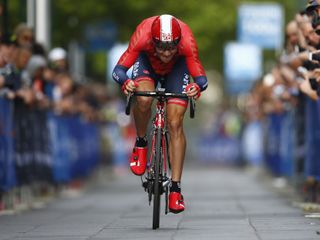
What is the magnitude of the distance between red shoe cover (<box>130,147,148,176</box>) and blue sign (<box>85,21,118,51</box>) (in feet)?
64.4

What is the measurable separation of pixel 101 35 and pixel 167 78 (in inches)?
810

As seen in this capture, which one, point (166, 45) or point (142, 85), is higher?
point (166, 45)

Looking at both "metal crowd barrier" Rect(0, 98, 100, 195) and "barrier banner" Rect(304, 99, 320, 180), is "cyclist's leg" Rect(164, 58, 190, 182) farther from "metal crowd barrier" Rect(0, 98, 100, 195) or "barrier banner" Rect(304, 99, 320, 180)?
"metal crowd barrier" Rect(0, 98, 100, 195)

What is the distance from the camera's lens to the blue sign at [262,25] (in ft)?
124

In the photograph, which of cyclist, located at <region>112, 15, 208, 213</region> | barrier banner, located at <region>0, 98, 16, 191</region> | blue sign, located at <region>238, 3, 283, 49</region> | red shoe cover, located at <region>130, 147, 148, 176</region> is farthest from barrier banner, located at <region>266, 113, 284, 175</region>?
cyclist, located at <region>112, 15, 208, 213</region>

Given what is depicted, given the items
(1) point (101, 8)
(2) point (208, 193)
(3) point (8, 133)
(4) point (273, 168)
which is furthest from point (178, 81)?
(1) point (101, 8)

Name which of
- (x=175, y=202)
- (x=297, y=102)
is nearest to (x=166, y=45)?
(x=175, y=202)

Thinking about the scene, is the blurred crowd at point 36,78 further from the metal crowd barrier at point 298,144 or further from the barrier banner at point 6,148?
the metal crowd barrier at point 298,144

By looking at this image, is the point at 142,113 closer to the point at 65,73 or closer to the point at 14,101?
the point at 14,101

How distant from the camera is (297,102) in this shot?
1941 centimetres

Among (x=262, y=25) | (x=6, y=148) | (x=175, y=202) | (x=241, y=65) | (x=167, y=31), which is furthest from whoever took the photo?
(x=241, y=65)

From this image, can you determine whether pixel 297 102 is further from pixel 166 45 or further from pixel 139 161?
pixel 166 45

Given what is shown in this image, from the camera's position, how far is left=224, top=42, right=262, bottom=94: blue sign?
47375mm

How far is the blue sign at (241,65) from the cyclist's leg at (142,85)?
32890mm
